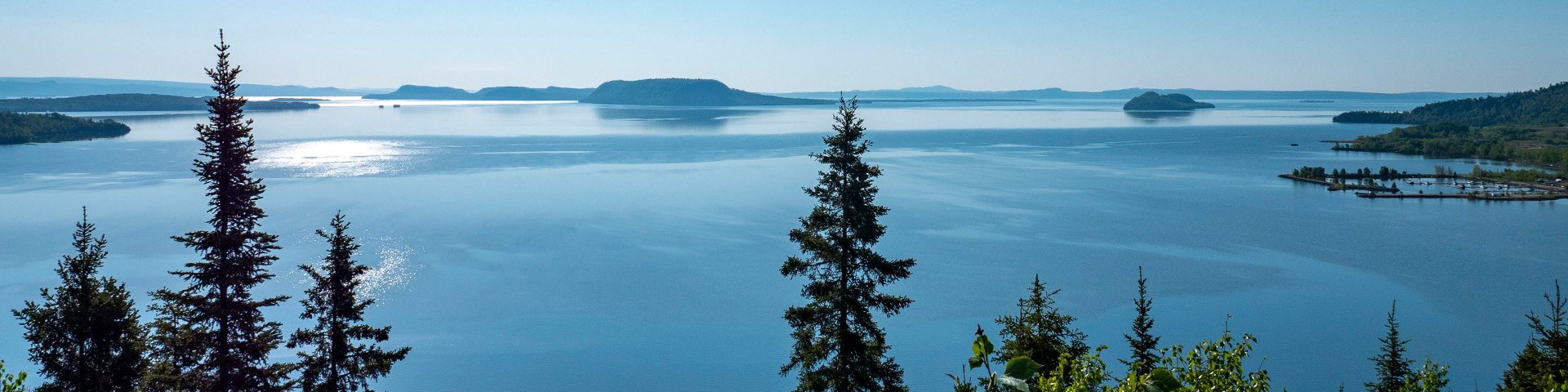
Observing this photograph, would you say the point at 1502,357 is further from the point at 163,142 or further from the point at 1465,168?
the point at 163,142

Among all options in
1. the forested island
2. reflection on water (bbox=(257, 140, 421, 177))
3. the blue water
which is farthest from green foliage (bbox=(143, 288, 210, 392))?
the forested island

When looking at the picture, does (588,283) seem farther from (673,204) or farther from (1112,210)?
(1112,210)

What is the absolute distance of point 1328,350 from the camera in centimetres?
2502

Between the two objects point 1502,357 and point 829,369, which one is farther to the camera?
point 1502,357

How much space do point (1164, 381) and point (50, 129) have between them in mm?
117628

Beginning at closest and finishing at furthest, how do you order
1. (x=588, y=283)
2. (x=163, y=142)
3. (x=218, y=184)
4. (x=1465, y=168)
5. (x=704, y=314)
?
1. (x=218, y=184)
2. (x=704, y=314)
3. (x=588, y=283)
4. (x=1465, y=168)
5. (x=163, y=142)

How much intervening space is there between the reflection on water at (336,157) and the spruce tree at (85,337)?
52729mm

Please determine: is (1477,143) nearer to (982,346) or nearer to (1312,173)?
(1312,173)

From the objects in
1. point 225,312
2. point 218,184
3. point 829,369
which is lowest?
point 829,369

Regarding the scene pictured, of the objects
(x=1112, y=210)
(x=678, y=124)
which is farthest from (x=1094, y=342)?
(x=678, y=124)

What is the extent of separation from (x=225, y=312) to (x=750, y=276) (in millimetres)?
22293

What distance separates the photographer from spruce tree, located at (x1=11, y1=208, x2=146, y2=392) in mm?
11953

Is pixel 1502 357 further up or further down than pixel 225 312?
further down

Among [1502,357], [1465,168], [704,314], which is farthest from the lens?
[1465,168]
